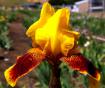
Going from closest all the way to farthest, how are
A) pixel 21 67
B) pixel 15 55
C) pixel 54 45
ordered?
pixel 21 67 < pixel 54 45 < pixel 15 55

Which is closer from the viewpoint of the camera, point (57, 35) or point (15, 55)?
point (57, 35)

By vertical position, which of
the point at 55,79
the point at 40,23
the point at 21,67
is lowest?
the point at 55,79

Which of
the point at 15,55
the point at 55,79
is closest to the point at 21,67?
the point at 55,79

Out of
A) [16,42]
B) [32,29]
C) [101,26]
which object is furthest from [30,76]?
[101,26]

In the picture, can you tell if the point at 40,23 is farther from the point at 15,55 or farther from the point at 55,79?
the point at 15,55

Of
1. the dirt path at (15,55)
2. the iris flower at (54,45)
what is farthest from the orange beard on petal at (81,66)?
the dirt path at (15,55)

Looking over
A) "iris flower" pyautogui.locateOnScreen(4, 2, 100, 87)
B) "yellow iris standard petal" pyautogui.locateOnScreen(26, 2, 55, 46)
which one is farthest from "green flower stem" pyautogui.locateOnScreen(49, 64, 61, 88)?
"yellow iris standard petal" pyautogui.locateOnScreen(26, 2, 55, 46)

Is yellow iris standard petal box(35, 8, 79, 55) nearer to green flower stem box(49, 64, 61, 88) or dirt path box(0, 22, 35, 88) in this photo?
green flower stem box(49, 64, 61, 88)

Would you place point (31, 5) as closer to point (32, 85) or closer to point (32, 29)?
point (32, 85)

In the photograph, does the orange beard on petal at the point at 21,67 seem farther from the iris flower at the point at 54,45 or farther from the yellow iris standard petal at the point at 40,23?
the yellow iris standard petal at the point at 40,23
